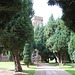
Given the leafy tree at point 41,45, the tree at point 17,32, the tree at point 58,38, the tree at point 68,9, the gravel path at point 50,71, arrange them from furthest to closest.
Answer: the leafy tree at point 41,45
the tree at point 58,38
the gravel path at point 50,71
the tree at point 17,32
the tree at point 68,9

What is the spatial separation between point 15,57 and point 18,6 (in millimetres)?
10989

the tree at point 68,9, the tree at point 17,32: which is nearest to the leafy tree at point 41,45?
the tree at point 17,32

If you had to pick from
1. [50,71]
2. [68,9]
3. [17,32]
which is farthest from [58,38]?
[68,9]

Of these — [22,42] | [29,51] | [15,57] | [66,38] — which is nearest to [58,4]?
[22,42]

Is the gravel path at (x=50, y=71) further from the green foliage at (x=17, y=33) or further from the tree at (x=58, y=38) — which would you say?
→ the tree at (x=58, y=38)

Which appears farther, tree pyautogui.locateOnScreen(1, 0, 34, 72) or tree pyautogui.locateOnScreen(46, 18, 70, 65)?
tree pyautogui.locateOnScreen(46, 18, 70, 65)

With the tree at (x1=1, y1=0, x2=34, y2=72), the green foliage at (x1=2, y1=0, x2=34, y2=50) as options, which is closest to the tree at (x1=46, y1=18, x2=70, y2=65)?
the tree at (x1=1, y1=0, x2=34, y2=72)

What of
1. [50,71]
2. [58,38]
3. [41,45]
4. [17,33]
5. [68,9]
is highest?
[58,38]

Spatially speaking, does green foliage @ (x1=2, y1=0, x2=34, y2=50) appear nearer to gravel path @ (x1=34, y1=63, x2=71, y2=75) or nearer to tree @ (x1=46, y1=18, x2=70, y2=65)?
gravel path @ (x1=34, y1=63, x2=71, y2=75)

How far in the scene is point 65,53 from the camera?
29.8m

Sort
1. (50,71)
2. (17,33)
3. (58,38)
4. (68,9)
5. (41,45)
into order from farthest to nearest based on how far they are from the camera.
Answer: (41,45) < (58,38) < (50,71) < (17,33) < (68,9)

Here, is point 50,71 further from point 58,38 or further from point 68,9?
point 58,38

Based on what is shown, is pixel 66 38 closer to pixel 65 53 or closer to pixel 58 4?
pixel 65 53

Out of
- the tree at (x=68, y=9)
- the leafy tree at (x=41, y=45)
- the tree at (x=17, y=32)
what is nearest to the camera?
the tree at (x=68, y=9)
